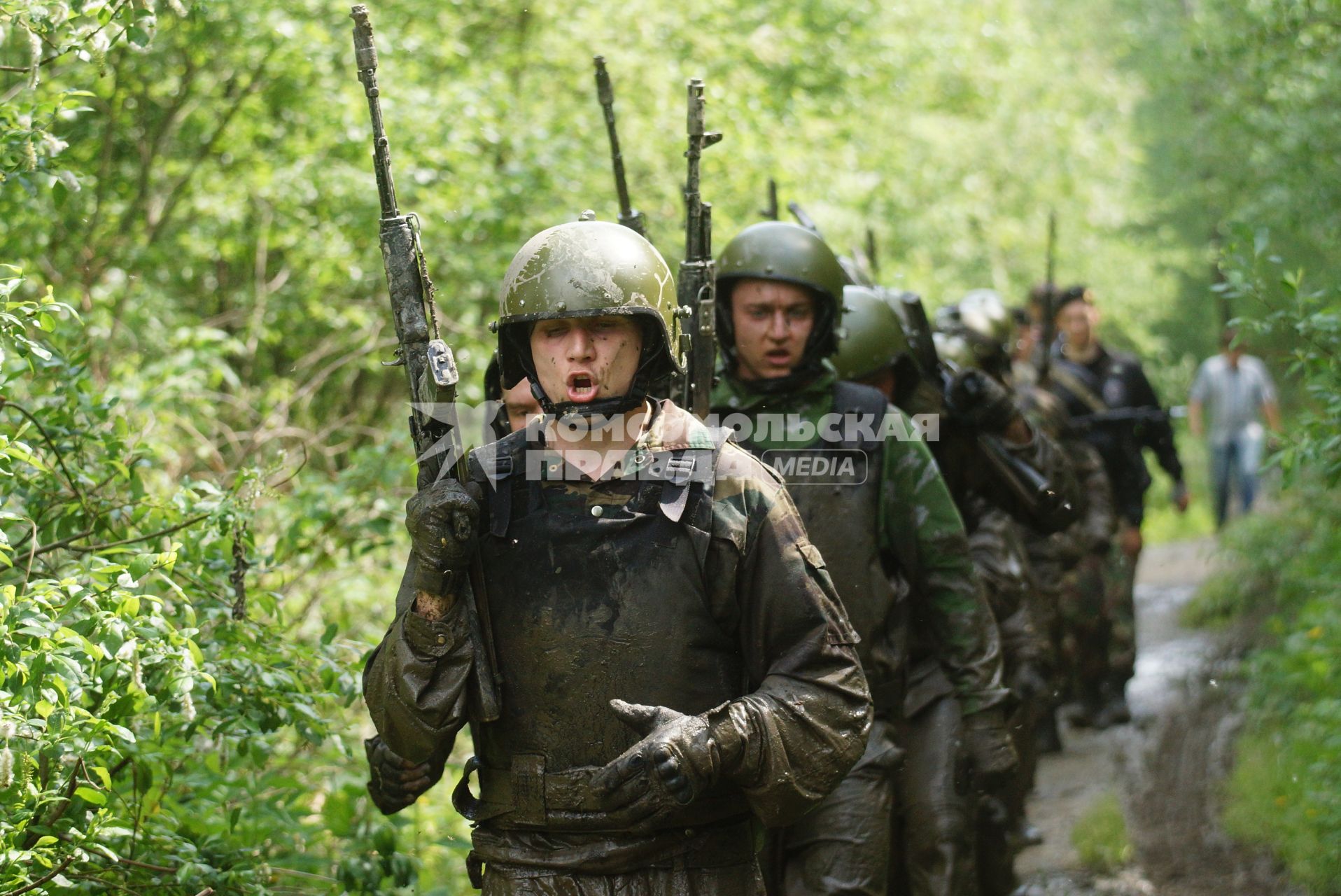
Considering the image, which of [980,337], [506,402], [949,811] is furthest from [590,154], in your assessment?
[949,811]

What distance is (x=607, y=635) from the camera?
3580 millimetres

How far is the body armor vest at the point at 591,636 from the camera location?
357 centimetres

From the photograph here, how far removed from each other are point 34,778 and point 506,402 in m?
1.92

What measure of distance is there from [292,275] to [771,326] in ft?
15.4

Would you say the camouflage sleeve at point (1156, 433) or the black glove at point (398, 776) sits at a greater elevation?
the camouflage sleeve at point (1156, 433)

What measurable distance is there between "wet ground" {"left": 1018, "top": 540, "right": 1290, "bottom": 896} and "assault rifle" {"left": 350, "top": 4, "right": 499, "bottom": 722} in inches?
180

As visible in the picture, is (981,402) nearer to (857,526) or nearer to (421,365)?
(857,526)

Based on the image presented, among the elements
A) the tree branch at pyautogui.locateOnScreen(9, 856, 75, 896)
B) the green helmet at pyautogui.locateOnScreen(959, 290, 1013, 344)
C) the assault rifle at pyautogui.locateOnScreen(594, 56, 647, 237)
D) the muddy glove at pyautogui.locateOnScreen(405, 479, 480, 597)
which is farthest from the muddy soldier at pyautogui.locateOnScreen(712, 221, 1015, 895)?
the green helmet at pyautogui.locateOnScreen(959, 290, 1013, 344)

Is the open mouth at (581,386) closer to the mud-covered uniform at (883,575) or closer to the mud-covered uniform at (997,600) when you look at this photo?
the mud-covered uniform at (883,575)

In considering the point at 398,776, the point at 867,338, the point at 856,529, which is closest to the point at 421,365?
the point at 398,776

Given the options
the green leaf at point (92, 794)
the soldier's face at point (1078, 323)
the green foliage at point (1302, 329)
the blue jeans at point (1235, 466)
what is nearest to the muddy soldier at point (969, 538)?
the green foliage at point (1302, 329)

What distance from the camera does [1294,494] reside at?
1314 cm

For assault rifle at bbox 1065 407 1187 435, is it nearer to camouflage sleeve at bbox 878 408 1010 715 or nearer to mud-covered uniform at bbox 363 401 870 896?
camouflage sleeve at bbox 878 408 1010 715

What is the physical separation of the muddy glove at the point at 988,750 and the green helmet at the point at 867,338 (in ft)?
5.21
